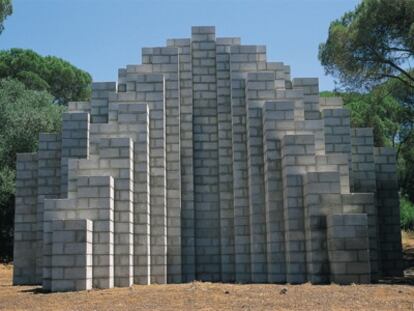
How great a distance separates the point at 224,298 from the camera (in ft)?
38.4

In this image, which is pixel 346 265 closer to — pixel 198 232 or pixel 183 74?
pixel 198 232

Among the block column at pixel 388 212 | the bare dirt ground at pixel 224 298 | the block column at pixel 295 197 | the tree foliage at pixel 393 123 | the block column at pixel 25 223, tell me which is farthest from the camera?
the tree foliage at pixel 393 123

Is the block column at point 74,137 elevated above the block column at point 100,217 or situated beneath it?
elevated above

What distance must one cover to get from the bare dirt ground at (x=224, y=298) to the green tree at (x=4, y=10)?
14947mm

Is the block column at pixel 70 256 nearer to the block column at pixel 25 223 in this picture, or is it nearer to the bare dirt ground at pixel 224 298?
the bare dirt ground at pixel 224 298

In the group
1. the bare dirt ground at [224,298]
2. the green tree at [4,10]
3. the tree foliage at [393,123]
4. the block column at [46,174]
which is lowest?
the bare dirt ground at [224,298]

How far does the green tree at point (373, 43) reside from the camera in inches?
805

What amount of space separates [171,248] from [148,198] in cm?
152

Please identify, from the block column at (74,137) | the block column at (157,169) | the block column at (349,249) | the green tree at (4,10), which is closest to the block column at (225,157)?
the block column at (157,169)

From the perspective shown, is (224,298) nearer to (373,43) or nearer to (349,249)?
(349,249)

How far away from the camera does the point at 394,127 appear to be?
117ft

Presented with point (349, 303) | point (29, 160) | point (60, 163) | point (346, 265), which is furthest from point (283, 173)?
point (29, 160)

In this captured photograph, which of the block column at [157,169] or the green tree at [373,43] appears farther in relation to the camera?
the green tree at [373,43]

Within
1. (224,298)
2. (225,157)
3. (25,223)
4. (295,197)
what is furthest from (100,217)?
(295,197)
